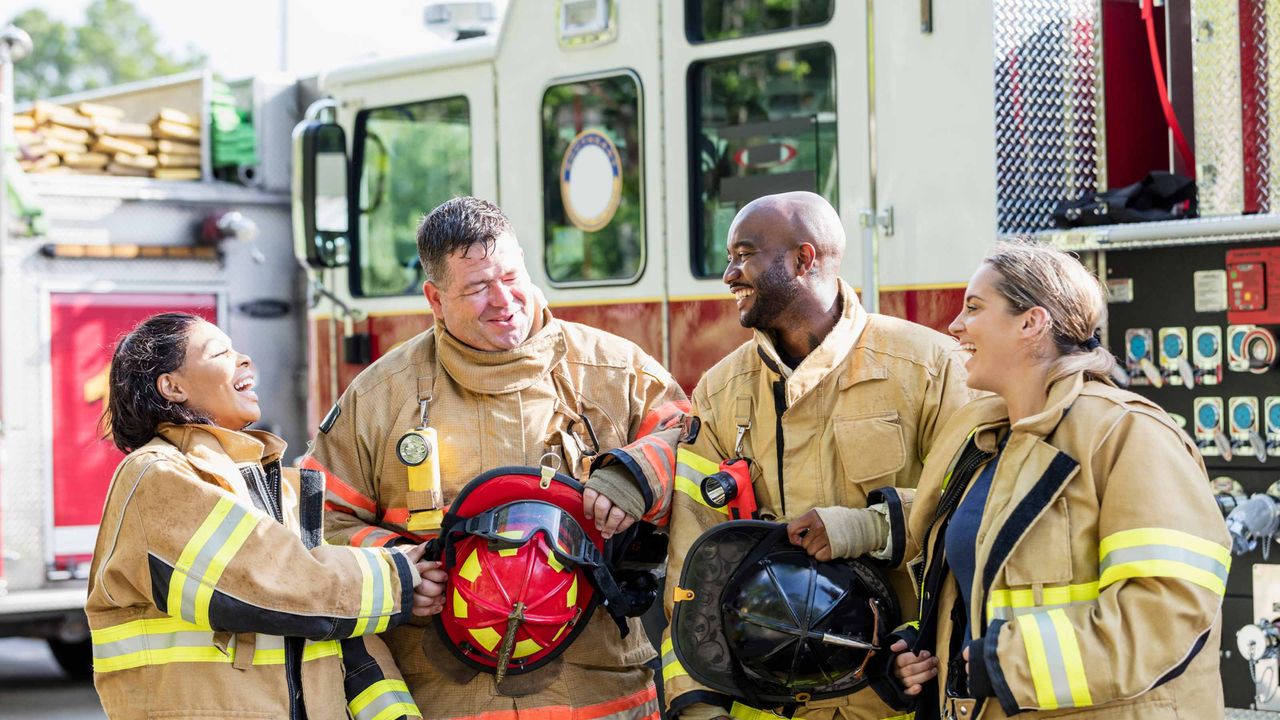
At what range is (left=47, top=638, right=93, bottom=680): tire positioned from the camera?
793 cm

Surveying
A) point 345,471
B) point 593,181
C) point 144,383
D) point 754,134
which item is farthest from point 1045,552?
point 593,181

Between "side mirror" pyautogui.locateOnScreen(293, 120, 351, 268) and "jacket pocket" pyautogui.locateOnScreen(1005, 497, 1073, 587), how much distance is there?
4.11 meters

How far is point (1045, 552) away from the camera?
8.23ft

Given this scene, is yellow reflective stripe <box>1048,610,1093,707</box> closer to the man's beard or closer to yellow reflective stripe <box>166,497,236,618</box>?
the man's beard

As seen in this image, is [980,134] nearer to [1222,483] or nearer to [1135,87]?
[1135,87]

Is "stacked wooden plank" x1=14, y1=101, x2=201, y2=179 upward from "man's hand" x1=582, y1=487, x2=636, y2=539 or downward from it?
upward

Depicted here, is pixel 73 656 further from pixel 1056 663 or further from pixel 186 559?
pixel 1056 663

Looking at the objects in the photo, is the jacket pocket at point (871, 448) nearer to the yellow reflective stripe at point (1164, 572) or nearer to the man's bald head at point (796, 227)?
the man's bald head at point (796, 227)

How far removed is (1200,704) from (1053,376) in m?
0.60

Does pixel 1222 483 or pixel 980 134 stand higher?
pixel 980 134

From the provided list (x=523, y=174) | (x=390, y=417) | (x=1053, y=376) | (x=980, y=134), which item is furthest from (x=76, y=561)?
(x=1053, y=376)

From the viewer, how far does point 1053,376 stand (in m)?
2.64

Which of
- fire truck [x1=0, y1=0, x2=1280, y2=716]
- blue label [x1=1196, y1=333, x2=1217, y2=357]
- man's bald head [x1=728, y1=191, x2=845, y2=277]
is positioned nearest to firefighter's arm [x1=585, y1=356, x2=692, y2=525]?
man's bald head [x1=728, y1=191, x2=845, y2=277]

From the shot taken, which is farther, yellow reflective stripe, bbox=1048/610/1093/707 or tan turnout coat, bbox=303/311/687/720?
tan turnout coat, bbox=303/311/687/720
